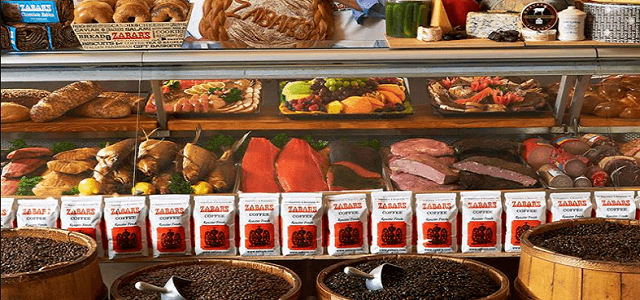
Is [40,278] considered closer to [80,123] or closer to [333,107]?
[80,123]

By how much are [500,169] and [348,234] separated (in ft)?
2.58

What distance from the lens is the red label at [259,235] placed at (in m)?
3.35

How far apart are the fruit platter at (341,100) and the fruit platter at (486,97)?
0.17 m

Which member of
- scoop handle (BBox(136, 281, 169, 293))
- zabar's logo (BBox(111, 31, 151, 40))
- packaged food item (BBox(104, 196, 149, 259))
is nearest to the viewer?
scoop handle (BBox(136, 281, 169, 293))

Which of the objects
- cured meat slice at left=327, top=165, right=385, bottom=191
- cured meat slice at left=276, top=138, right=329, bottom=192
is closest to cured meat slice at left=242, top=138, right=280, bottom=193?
cured meat slice at left=276, top=138, right=329, bottom=192

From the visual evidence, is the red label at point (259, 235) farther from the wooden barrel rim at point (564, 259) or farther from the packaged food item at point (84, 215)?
the wooden barrel rim at point (564, 259)

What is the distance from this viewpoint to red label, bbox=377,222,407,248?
3363 mm

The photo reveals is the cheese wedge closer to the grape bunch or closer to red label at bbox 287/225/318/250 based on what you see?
the grape bunch

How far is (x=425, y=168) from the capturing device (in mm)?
3504

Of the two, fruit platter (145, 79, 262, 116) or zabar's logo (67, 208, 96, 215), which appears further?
fruit platter (145, 79, 262, 116)

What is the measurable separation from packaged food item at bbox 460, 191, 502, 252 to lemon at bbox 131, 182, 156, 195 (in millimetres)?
1411

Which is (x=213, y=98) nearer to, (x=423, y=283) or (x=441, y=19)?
(x=441, y=19)

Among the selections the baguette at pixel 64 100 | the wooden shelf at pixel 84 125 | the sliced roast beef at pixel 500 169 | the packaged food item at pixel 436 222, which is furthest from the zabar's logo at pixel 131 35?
the sliced roast beef at pixel 500 169

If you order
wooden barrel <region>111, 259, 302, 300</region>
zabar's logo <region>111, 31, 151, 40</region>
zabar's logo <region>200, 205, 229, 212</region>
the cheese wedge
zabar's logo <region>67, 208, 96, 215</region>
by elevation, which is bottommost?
wooden barrel <region>111, 259, 302, 300</region>
